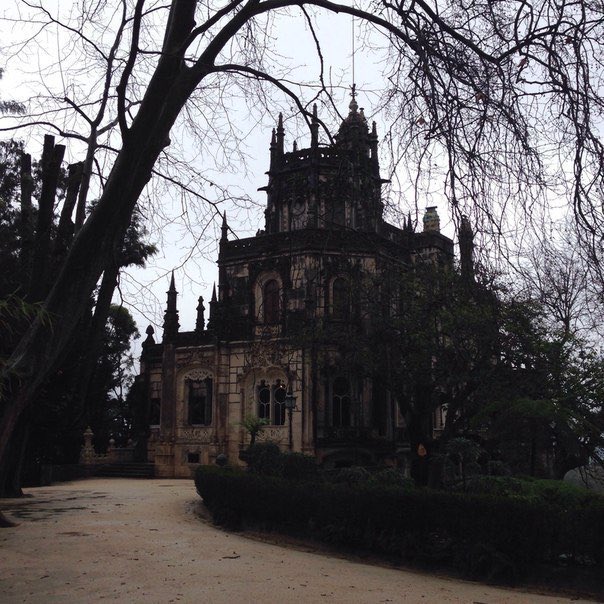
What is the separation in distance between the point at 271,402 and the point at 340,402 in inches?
119

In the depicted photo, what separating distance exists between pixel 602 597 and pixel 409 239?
19.8 feet

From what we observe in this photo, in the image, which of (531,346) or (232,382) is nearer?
(531,346)

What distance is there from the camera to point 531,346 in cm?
1614

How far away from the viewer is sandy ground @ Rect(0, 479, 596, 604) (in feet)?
25.0

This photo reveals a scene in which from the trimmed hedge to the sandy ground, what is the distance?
49cm

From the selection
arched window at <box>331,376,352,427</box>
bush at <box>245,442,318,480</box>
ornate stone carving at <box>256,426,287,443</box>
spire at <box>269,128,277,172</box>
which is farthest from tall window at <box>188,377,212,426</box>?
bush at <box>245,442,318,480</box>

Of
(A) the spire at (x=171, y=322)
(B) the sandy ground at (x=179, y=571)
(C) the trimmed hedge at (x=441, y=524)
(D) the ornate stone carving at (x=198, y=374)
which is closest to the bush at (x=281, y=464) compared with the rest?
(C) the trimmed hedge at (x=441, y=524)

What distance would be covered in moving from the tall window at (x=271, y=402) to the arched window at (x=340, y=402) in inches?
84.1

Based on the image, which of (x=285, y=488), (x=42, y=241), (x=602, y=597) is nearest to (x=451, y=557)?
(x=602, y=597)

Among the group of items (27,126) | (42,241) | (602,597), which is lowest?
(602,597)

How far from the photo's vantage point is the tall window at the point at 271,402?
28453 millimetres

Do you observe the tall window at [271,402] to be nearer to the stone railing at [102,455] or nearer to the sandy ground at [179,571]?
the stone railing at [102,455]

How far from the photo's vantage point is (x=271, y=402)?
2869 cm

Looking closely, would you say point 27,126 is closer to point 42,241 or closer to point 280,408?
point 42,241
